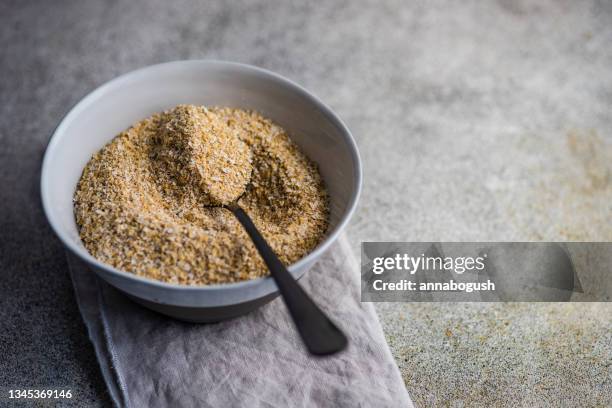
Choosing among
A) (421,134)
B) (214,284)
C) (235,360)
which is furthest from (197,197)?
(421,134)

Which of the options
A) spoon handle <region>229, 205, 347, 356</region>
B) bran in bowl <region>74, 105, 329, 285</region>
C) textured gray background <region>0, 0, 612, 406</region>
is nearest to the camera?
spoon handle <region>229, 205, 347, 356</region>

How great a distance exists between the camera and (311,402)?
3.39 ft

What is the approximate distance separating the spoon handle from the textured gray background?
36 cm

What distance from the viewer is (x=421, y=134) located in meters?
1.62

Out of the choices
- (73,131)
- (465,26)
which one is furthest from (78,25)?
(465,26)

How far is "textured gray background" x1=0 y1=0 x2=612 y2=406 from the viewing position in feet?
3.81

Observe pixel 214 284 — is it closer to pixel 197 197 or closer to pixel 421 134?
pixel 197 197

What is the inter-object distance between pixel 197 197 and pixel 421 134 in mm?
773

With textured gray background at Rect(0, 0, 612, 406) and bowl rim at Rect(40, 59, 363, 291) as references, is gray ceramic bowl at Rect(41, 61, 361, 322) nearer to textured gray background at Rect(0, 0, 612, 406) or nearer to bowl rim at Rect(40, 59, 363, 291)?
bowl rim at Rect(40, 59, 363, 291)

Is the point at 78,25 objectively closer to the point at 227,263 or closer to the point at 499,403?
the point at 227,263

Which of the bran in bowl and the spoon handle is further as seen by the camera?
the bran in bowl

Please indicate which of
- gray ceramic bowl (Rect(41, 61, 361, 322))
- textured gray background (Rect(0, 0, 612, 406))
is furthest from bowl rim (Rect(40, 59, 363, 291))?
textured gray background (Rect(0, 0, 612, 406))

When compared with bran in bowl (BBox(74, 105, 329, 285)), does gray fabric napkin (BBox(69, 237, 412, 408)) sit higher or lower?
lower

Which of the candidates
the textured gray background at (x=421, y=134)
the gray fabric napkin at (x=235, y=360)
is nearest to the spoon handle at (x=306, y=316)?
the gray fabric napkin at (x=235, y=360)
